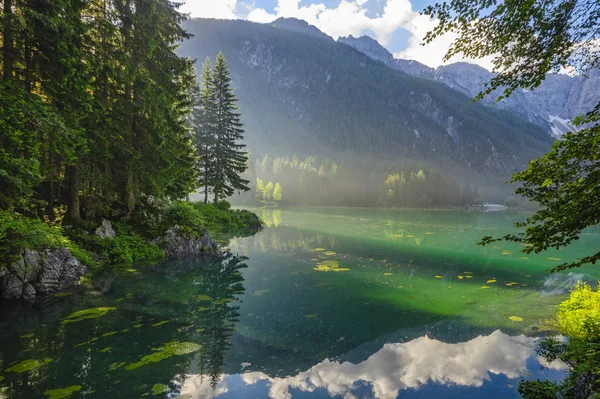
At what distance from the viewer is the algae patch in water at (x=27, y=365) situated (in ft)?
22.0

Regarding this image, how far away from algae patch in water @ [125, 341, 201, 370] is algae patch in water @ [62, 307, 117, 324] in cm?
342

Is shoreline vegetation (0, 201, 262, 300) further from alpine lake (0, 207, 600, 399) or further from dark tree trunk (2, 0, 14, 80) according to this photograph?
dark tree trunk (2, 0, 14, 80)

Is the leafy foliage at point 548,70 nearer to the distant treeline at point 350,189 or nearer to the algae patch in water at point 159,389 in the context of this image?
the algae patch in water at point 159,389

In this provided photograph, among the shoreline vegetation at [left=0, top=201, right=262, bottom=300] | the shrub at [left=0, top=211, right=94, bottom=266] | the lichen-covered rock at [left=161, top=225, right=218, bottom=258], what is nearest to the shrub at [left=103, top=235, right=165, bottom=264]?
the shoreline vegetation at [left=0, top=201, right=262, bottom=300]

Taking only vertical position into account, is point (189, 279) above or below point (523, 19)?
below

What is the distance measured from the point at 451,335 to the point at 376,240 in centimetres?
2224

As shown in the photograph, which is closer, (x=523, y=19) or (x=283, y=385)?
(x=523, y=19)

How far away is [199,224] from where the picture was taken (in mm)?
22109

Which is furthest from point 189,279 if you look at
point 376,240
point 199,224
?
point 376,240

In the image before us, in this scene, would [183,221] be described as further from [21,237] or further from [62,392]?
[62,392]

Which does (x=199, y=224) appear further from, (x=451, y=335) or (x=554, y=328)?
(x=554, y=328)

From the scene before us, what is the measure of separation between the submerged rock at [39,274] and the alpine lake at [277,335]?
726 mm

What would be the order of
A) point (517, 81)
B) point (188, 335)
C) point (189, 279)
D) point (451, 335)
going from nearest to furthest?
point (517, 81) < point (188, 335) < point (451, 335) < point (189, 279)

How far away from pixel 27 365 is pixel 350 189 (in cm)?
13322
